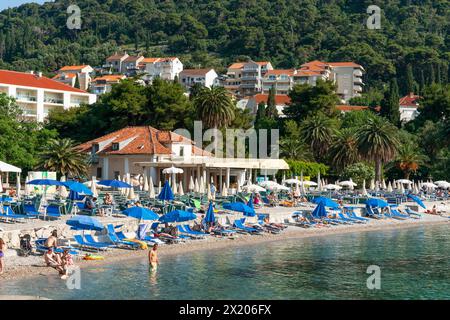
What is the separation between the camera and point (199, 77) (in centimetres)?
16538

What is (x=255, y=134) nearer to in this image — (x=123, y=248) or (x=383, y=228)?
(x=383, y=228)

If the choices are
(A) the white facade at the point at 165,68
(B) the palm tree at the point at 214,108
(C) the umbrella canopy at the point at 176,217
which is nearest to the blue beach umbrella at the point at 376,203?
(C) the umbrella canopy at the point at 176,217

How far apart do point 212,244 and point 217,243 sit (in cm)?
39

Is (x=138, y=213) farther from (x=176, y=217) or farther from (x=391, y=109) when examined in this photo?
(x=391, y=109)

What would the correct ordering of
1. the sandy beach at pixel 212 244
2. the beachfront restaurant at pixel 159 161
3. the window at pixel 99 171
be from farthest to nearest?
the window at pixel 99 171, the beachfront restaurant at pixel 159 161, the sandy beach at pixel 212 244

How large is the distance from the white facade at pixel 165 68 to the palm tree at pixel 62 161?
122 m

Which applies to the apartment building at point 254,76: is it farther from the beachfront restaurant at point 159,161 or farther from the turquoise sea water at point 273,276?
the turquoise sea water at point 273,276

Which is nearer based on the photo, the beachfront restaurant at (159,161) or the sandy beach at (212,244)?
the sandy beach at (212,244)

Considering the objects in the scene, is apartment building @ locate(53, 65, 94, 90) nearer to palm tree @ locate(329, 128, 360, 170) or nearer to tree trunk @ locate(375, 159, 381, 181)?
palm tree @ locate(329, 128, 360, 170)

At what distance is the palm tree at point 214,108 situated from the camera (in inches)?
2744

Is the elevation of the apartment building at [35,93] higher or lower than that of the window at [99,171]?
higher

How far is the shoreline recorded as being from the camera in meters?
24.8

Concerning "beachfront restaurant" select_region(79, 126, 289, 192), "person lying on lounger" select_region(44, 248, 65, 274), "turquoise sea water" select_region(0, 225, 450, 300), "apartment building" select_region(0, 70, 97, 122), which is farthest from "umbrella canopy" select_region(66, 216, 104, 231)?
"apartment building" select_region(0, 70, 97, 122)

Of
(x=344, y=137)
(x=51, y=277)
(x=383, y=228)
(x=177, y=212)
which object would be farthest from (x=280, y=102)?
(x=51, y=277)
